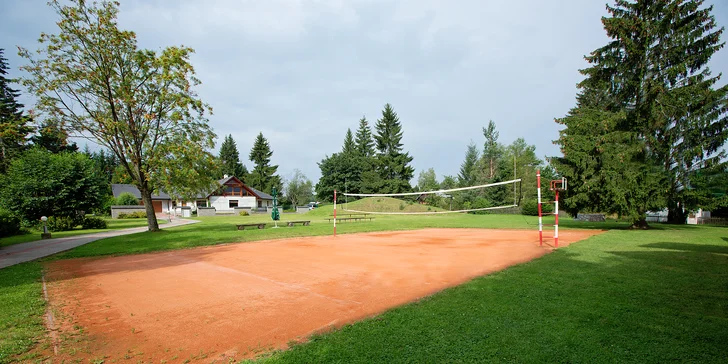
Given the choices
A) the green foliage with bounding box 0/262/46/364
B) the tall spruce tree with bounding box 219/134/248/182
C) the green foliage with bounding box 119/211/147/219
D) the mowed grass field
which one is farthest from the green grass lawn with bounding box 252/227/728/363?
the tall spruce tree with bounding box 219/134/248/182

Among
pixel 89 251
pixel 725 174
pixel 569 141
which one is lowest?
pixel 89 251

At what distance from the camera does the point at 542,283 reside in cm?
604

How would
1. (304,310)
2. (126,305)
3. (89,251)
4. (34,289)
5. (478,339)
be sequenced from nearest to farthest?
(478,339) → (304,310) → (126,305) → (34,289) → (89,251)

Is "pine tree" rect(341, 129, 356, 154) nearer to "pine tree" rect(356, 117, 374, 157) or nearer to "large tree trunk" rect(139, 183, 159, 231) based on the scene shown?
"pine tree" rect(356, 117, 374, 157)

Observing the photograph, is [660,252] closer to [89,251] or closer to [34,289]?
[34,289]

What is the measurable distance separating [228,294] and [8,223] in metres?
23.2

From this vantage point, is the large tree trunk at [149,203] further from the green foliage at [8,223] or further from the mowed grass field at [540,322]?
the mowed grass field at [540,322]

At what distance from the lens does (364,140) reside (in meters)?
74.9

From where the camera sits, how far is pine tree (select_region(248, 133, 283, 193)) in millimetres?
76625

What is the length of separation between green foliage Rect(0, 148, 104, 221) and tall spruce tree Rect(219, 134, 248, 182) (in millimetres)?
59085

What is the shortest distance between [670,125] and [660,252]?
13.5m

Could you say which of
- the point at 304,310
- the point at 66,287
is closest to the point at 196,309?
the point at 304,310

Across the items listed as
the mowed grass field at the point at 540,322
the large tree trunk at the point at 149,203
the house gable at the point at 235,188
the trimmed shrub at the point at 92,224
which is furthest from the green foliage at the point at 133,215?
the mowed grass field at the point at 540,322

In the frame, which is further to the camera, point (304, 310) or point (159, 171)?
point (159, 171)
